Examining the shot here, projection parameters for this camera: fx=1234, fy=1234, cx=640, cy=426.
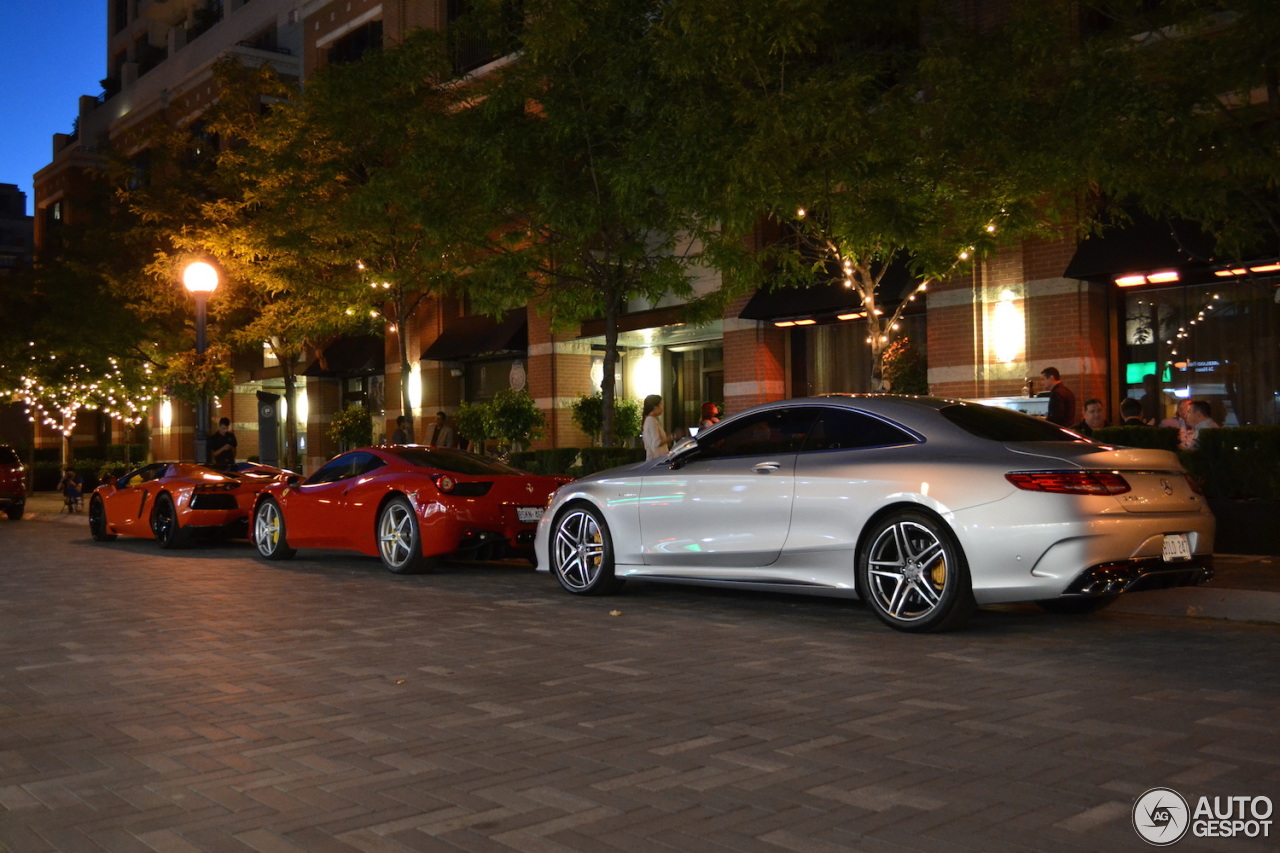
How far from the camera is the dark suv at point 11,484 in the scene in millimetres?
25766

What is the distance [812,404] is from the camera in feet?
29.9

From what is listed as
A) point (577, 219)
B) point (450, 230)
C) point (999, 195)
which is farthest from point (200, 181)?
point (999, 195)

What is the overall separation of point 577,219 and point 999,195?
5.49 m

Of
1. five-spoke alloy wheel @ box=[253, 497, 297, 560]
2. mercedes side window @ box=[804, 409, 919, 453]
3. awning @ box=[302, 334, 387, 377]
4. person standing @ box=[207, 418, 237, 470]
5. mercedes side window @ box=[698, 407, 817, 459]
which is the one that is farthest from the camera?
awning @ box=[302, 334, 387, 377]

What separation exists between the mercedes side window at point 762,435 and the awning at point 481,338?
1740 cm

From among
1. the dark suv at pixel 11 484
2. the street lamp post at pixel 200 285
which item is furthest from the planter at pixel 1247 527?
the dark suv at pixel 11 484

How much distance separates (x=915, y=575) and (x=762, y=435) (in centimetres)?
177

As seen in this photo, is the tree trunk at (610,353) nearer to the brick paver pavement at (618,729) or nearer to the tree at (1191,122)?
the tree at (1191,122)

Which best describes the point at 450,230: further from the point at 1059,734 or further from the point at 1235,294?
the point at 1059,734

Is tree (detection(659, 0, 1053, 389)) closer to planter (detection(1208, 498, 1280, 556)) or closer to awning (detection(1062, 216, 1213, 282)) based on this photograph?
awning (detection(1062, 216, 1213, 282))

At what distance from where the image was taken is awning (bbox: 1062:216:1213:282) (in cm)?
1540

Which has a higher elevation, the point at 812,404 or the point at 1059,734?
the point at 812,404

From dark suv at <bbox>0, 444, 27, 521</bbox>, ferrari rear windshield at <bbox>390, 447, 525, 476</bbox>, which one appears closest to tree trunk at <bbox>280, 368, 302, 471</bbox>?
dark suv at <bbox>0, 444, 27, 521</bbox>

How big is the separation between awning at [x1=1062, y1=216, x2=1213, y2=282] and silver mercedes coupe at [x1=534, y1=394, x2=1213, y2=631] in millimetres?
7952
